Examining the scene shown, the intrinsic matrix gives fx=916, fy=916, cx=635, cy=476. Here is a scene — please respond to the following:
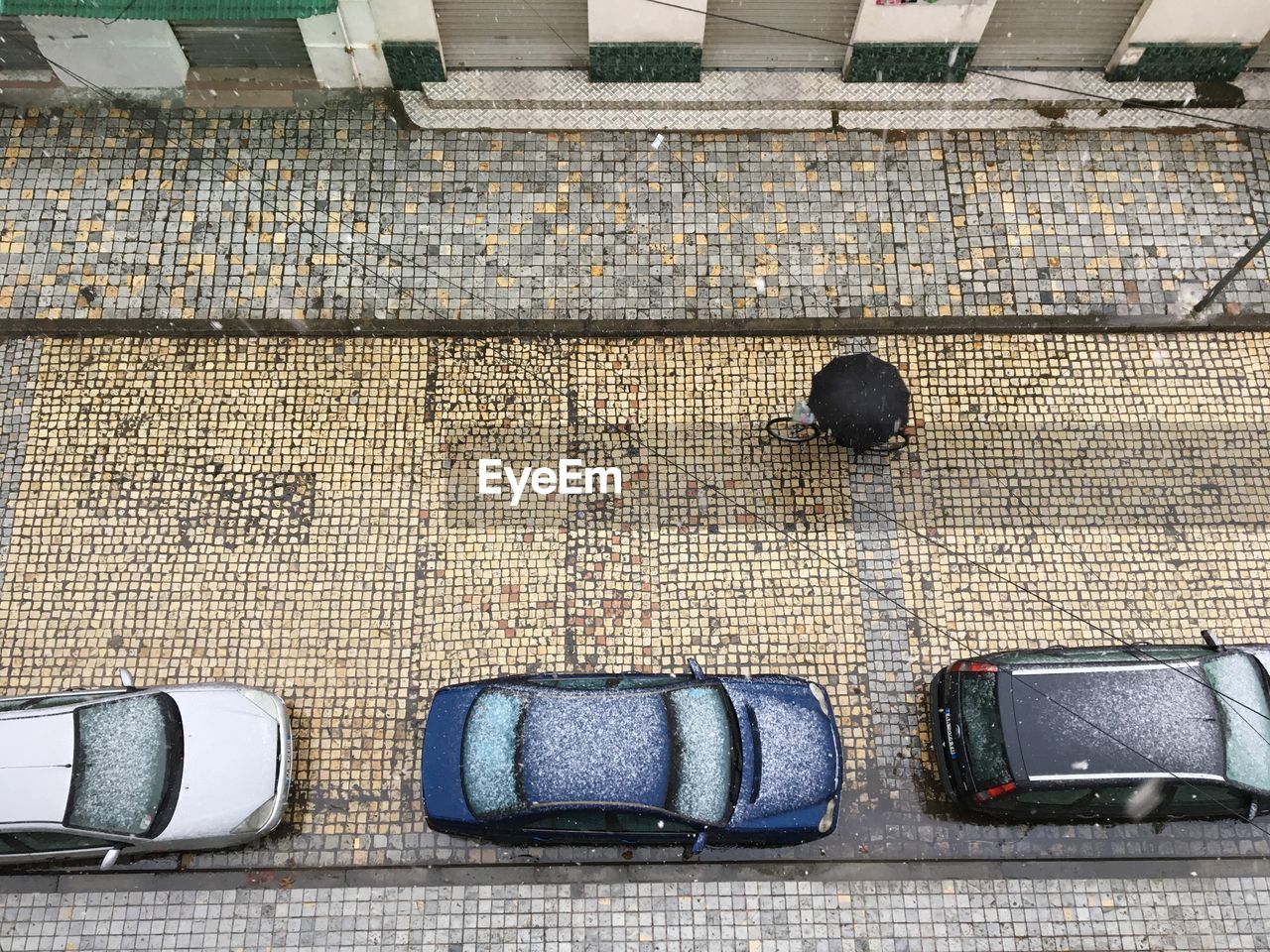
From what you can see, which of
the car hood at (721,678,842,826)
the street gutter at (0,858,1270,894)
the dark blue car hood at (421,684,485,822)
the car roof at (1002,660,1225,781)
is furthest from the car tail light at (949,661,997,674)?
the dark blue car hood at (421,684,485,822)

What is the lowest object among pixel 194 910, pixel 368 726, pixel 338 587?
pixel 194 910

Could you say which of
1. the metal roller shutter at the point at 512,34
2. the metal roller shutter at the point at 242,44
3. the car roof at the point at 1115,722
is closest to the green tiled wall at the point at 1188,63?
the metal roller shutter at the point at 512,34

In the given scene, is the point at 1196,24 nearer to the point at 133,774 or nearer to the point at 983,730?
the point at 983,730

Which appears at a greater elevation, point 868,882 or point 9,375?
point 9,375

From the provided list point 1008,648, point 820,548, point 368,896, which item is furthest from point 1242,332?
point 368,896

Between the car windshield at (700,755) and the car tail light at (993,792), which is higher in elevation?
the car windshield at (700,755)

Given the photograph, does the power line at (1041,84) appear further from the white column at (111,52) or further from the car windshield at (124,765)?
the car windshield at (124,765)

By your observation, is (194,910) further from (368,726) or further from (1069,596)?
(1069,596)
